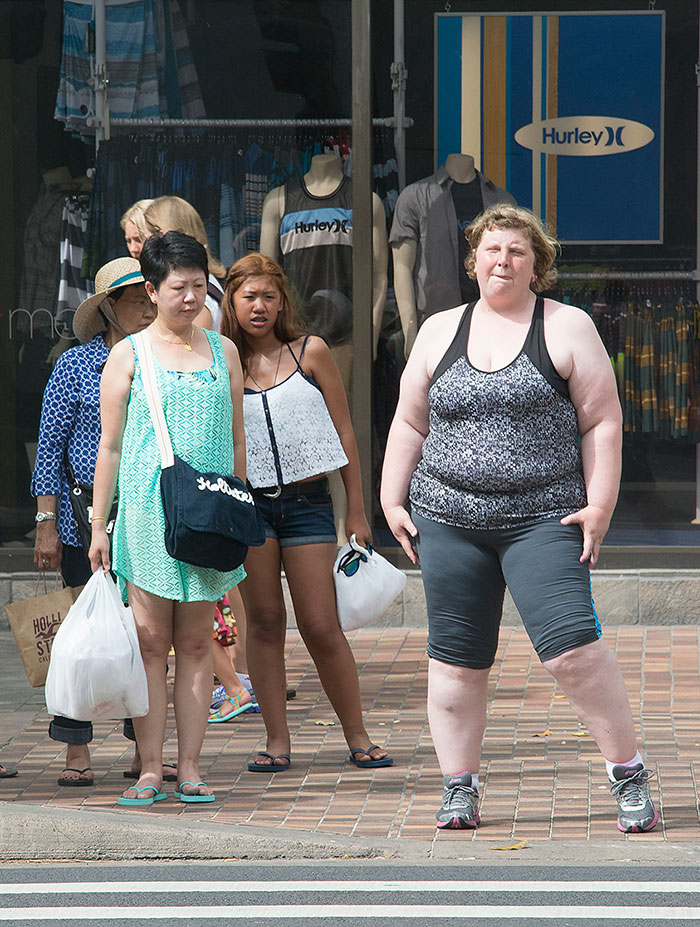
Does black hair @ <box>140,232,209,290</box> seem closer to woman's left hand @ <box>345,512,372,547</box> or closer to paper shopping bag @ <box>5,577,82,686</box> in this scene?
woman's left hand @ <box>345,512,372,547</box>

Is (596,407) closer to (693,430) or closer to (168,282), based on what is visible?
(168,282)

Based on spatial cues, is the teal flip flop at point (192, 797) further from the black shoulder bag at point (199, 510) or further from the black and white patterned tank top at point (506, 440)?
the black and white patterned tank top at point (506, 440)

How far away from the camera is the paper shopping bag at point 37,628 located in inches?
242

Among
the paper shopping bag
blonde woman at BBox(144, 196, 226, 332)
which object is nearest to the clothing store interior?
blonde woman at BBox(144, 196, 226, 332)

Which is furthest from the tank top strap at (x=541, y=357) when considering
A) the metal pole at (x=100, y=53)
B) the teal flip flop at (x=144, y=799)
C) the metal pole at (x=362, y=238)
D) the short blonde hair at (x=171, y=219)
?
the metal pole at (x=100, y=53)

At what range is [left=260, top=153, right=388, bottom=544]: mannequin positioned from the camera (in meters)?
9.58

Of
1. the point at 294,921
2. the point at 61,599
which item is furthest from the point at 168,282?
the point at 294,921

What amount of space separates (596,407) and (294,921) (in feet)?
6.20

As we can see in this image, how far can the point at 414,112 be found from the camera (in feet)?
31.3

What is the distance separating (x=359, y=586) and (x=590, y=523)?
4.43 feet

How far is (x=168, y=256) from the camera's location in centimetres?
577

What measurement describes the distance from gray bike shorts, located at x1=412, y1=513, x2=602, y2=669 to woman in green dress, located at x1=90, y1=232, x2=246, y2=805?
829 millimetres

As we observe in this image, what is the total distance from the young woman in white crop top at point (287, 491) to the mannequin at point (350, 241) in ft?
10.2

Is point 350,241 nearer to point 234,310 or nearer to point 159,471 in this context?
point 234,310
